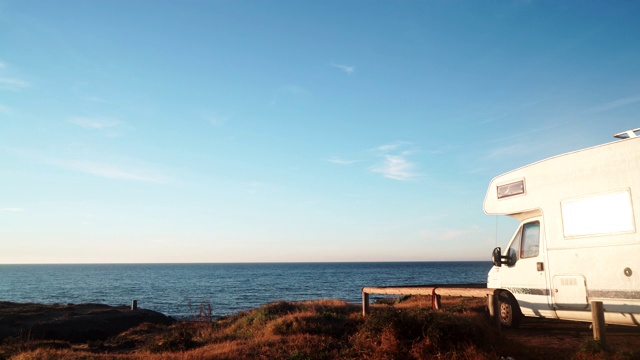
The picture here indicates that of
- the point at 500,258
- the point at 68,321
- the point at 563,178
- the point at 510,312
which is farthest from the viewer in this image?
the point at 68,321

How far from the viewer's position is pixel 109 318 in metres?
27.2

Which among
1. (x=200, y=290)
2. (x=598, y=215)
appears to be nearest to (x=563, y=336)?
(x=598, y=215)

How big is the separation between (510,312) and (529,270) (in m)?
1.21

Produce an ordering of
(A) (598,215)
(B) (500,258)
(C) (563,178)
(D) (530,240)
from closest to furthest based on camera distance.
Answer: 1. (A) (598,215)
2. (C) (563,178)
3. (D) (530,240)
4. (B) (500,258)

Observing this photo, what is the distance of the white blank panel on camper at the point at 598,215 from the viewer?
8.51 meters

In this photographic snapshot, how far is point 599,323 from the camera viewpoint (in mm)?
8078

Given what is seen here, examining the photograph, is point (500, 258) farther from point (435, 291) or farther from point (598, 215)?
point (598, 215)

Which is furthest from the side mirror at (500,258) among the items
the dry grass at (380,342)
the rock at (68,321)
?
the rock at (68,321)

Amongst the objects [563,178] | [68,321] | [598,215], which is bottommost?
[68,321]

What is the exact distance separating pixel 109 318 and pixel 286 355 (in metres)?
21.8

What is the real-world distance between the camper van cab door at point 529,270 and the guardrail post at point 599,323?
1851 mm

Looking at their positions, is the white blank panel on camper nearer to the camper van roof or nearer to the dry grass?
the camper van roof

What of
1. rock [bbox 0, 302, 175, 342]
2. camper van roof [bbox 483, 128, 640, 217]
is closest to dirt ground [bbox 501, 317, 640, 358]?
camper van roof [bbox 483, 128, 640, 217]

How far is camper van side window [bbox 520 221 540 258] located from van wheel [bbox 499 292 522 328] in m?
1.10
